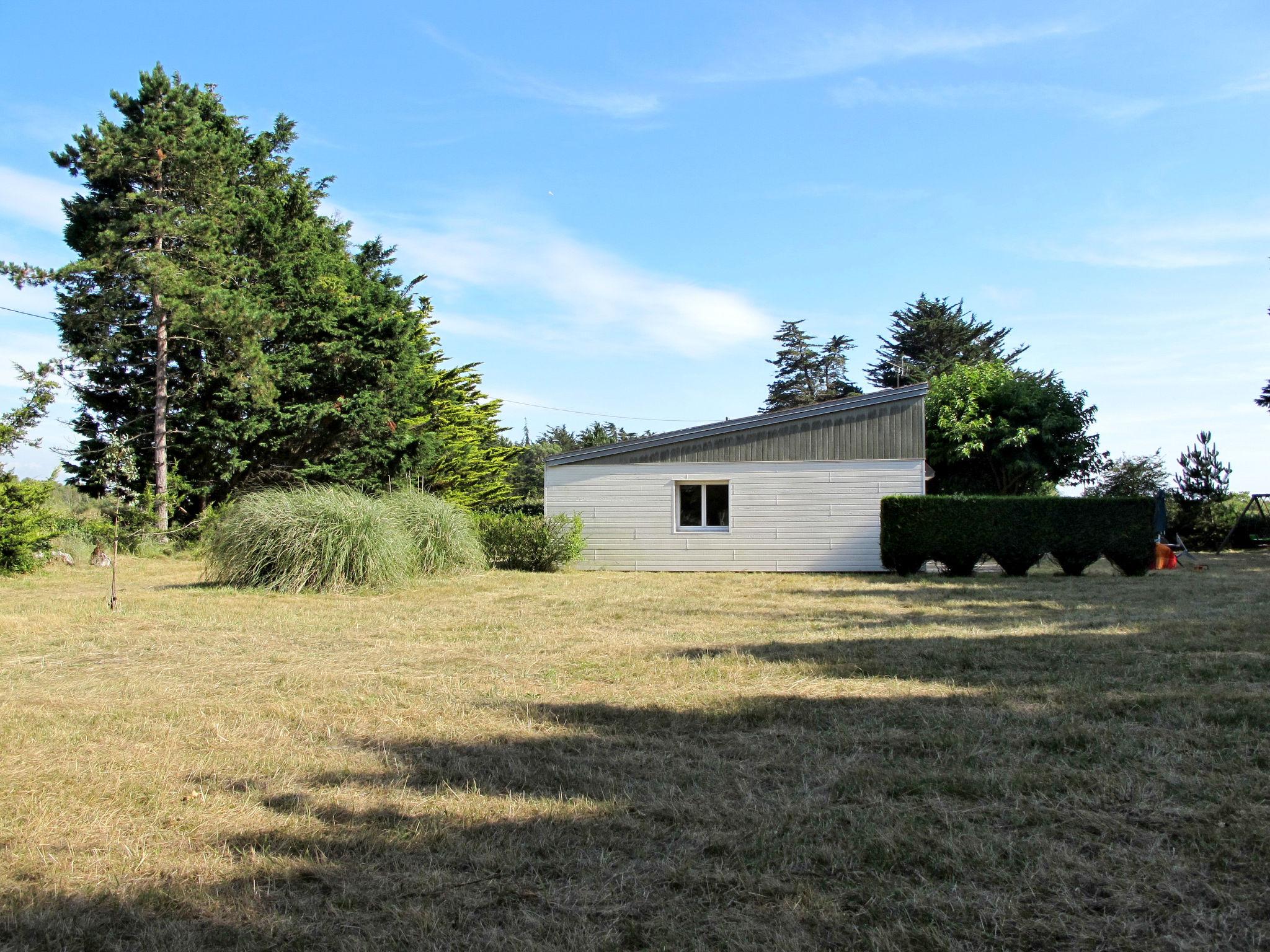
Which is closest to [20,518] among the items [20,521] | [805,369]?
[20,521]

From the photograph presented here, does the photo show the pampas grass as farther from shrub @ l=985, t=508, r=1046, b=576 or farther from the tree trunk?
the tree trunk

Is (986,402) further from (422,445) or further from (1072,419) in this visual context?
(422,445)

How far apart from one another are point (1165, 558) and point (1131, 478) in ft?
40.5

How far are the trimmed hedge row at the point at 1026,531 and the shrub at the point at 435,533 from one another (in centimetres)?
773

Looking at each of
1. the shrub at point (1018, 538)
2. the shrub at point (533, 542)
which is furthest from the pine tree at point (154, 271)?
the shrub at point (1018, 538)

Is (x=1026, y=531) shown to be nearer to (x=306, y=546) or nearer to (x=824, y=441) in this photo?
(x=824, y=441)

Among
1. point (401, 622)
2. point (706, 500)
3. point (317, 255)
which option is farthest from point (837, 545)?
point (317, 255)

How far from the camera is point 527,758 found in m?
4.13

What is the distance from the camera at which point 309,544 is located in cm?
1218

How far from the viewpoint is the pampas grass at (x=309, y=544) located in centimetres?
1210

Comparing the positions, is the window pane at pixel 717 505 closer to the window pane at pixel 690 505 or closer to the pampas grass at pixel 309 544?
the window pane at pixel 690 505

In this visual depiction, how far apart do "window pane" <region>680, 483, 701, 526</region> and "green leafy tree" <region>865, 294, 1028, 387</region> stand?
27.5 meters

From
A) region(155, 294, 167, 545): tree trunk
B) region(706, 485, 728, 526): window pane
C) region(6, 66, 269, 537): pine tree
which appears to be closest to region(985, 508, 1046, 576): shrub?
region(706, 485, 728, 526): window pane

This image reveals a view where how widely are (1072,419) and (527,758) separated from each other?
26.7m
